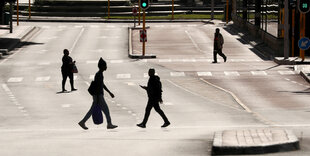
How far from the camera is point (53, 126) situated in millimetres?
25750

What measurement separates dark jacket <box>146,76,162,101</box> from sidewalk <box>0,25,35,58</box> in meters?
32.2

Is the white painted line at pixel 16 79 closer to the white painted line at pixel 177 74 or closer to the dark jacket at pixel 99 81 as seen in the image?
the white painted line at pixel 177 74

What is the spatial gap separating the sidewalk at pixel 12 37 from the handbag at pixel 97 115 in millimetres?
32821

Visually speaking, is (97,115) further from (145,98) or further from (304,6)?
(304,6)

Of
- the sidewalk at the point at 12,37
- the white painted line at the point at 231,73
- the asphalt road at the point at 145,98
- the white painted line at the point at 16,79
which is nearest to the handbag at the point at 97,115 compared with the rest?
the asphalt road at the point at 145,98

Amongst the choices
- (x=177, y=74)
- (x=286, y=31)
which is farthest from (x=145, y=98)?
(x=286, y=31)

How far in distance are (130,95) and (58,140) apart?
15.0m

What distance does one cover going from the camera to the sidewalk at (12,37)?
57334 mm

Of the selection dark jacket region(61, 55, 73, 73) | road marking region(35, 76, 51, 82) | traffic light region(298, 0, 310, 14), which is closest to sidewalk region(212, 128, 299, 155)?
dark jacket region(61, 55, 73, 73)

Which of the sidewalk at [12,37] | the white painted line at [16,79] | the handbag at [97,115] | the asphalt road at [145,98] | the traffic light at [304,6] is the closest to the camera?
the asphalt road at [145,98]

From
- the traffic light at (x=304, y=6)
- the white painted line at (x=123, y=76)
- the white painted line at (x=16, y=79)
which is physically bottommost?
the white painted line at (x=16, y=79)

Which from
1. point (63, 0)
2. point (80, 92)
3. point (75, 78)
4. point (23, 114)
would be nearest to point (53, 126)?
point (23, 114)

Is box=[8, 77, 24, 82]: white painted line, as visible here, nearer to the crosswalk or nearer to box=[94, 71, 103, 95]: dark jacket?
the crosswalk

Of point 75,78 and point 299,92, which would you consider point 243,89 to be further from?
point 75,78
